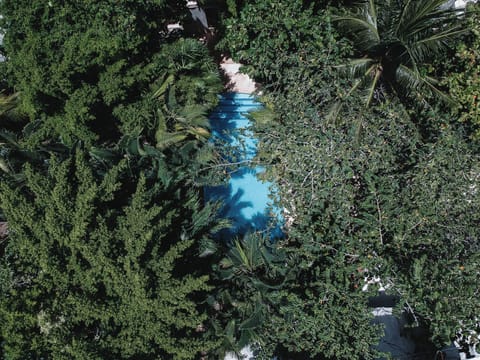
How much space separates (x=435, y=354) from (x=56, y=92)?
825 cm

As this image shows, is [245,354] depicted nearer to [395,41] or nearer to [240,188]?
[240,188]

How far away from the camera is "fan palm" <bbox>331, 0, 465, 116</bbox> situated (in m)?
7.22

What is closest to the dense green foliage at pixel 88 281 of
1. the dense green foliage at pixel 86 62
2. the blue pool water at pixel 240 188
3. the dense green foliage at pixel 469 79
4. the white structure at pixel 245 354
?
the dense green foliage at pixel 86 62

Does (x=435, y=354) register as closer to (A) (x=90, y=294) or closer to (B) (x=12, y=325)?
(A) (x=90, y=294)

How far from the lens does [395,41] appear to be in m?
7.72

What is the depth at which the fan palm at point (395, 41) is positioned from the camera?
722 cm

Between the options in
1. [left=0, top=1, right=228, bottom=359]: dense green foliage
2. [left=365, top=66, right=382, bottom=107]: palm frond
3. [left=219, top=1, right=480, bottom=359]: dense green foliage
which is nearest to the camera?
[left=0, top=1, right=228, bottom=359]: dense green foliage

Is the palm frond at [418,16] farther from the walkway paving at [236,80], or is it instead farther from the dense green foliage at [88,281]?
the dense green foliage at [88,281]

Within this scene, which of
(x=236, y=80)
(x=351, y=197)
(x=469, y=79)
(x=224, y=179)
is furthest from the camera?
(x=236, y=80)

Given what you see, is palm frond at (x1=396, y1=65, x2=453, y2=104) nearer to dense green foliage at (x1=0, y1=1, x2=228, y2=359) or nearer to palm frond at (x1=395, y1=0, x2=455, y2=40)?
palm frond at (x1=395, y1=0, x2=455, y2=40)

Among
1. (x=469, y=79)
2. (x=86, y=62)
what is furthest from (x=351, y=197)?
(x=86, y=62)

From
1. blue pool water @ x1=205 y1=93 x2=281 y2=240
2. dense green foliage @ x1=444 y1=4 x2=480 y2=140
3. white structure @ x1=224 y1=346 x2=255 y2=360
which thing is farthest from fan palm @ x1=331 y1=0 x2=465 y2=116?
white structure @ x1=224 y1=346 x2=255 y2=360

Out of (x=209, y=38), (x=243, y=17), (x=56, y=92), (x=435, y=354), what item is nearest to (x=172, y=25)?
(x=209, y=38)

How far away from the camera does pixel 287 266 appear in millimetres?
7133
